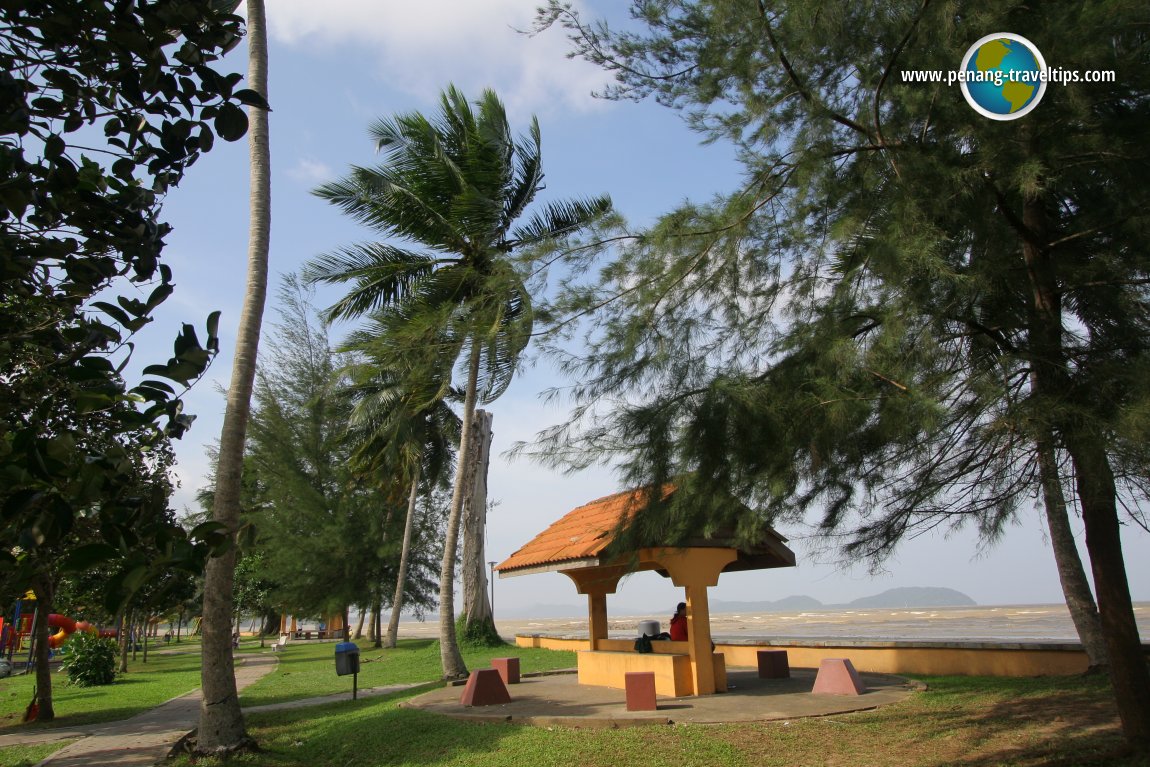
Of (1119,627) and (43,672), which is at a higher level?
(1119,627)

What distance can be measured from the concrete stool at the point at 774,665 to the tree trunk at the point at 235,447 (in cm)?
843

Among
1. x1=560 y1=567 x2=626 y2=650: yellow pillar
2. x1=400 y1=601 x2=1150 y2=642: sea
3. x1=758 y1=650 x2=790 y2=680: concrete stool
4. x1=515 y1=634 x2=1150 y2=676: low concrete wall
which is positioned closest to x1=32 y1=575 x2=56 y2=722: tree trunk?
x1=560 y1=567 x2=626 y2=650: yellow pillar

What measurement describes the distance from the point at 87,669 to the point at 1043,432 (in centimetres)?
2575

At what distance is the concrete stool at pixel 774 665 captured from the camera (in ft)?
43.4

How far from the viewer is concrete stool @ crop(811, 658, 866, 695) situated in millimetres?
10781

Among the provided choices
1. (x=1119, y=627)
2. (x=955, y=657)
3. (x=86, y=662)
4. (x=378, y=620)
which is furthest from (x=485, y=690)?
(x=378, y=620)

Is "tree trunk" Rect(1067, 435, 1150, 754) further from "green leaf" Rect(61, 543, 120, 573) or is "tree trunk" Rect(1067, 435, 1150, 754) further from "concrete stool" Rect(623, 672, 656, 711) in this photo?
"green leaf" Rect(61, 543, 120, 573)

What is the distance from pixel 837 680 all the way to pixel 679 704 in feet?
7.65

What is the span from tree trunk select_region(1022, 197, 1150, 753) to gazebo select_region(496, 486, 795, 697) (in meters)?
4.02

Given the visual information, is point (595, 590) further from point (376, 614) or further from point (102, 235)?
point (376, 614)

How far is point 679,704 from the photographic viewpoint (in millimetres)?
10719

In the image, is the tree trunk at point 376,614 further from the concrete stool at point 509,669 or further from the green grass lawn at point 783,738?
the green grass lawn at point 783,738

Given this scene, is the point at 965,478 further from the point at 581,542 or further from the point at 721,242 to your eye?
the point at 581,542

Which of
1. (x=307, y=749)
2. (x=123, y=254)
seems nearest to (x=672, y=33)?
(x=123, y=254)
